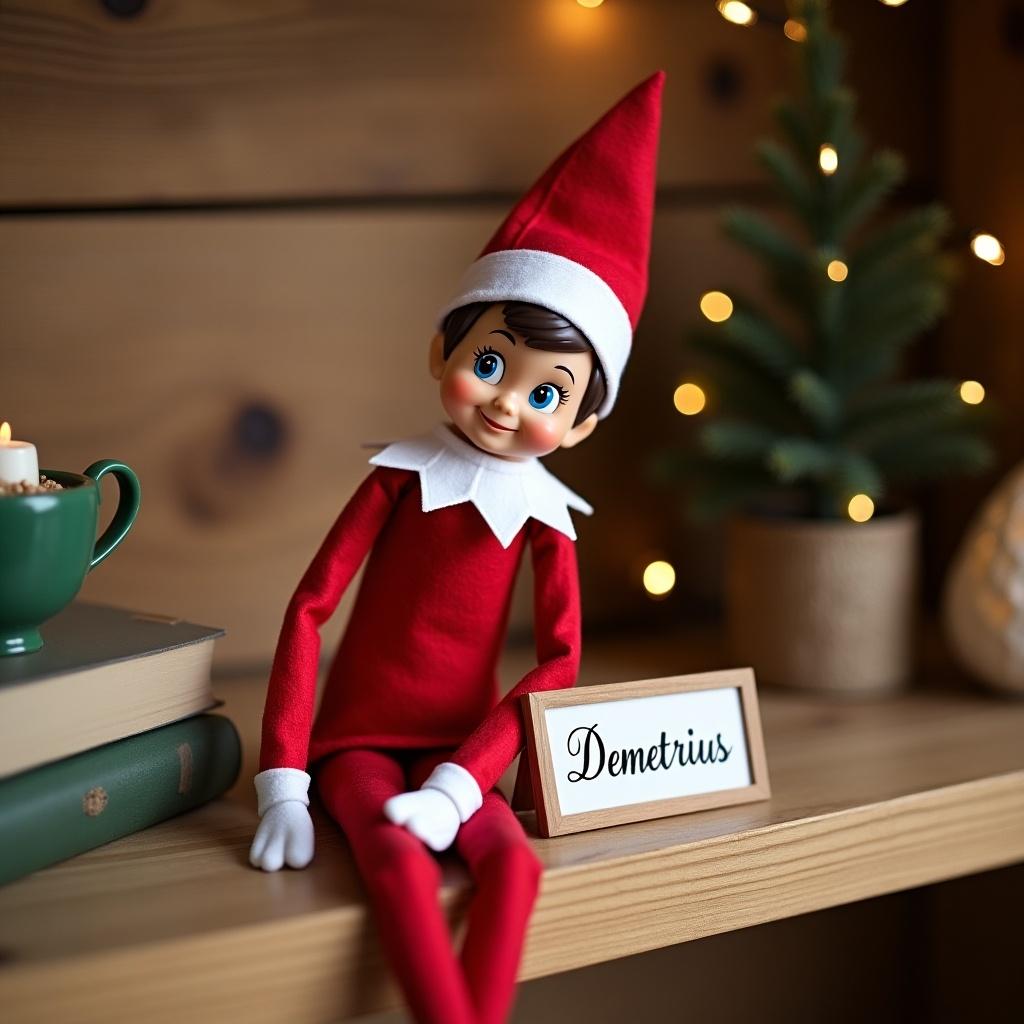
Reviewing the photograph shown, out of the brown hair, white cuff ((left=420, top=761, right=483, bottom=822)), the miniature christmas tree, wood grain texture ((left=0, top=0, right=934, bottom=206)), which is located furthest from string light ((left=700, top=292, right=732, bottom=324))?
white cuff ((left=420, top=761, right=483, bottom=822))

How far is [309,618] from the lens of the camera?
2.42 ft

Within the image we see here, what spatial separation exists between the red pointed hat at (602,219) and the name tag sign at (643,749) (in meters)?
0.20

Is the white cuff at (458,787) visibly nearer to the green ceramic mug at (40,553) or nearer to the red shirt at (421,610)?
the red shirt at (421,610)

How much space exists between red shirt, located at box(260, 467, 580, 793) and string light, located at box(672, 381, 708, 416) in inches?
13.7

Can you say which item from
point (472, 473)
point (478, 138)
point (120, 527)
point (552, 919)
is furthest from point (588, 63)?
point (552, 919)

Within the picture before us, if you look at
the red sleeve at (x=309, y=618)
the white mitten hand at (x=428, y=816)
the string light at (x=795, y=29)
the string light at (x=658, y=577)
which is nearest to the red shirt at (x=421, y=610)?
the red sleeve at (x=309, y=618)

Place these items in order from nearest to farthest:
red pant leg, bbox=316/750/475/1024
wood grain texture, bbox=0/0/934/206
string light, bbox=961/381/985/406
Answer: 1. red pant leg, bbox=316/750/475/1024
2. wood grain texture, bbox=0/0/934/206
3. string light, bbox=961/381/985/406

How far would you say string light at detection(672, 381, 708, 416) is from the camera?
1070mm

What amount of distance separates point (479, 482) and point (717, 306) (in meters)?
0.40

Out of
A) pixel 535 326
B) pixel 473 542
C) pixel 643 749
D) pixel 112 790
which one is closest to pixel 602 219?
pixel 535 326

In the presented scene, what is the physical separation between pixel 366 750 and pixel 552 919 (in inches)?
6.8

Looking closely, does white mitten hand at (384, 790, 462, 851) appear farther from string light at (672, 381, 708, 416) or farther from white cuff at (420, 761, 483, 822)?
string light at (672, 381, 708, 416)

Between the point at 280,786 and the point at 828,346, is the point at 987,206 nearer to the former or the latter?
the point at 828,346

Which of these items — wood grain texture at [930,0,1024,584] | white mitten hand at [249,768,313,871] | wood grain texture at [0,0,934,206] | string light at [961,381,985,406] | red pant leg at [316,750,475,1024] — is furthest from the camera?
wood grain texture at [930,0,1024,584]
